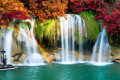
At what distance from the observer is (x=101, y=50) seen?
1664cm

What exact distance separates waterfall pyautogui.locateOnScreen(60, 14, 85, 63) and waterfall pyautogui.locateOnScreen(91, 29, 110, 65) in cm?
133

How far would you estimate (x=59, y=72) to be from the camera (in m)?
12.6

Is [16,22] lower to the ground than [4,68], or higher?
higher

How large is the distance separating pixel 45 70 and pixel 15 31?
5.05 metres

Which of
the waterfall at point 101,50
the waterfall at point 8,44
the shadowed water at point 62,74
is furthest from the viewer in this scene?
the waterfall at point 101,50

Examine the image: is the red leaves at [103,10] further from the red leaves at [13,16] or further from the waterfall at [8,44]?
the waterfall at [8,44]

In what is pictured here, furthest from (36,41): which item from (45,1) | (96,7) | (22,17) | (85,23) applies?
(96,7)

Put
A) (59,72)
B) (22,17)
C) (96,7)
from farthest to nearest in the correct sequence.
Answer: (96,7)
(22,17)
(59,72)

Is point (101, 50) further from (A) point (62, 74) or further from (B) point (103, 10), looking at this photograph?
(A) point (62, 74)

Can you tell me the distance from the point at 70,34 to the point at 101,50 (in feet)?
10.4

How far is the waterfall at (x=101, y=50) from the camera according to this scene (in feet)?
54.1

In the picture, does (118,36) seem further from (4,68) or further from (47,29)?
(4,68)

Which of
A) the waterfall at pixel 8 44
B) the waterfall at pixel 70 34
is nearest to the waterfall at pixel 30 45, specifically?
the waterfall at pixel 8 44

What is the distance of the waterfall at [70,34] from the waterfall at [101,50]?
1.33 m
